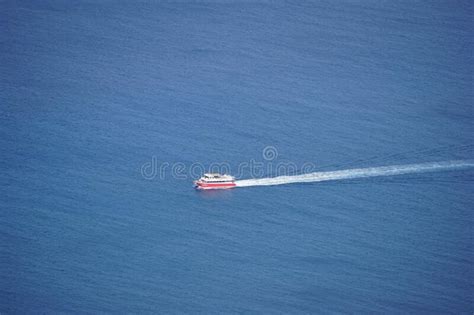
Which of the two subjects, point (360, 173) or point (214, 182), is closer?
point (214, 182)

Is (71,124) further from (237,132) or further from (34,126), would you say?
(237,132)

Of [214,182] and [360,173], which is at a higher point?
[360,173]

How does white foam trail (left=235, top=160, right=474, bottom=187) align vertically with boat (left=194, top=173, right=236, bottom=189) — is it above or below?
above

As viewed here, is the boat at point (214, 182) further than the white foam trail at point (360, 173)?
No

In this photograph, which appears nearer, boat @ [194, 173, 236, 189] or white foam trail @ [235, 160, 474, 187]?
boat @ [194, 173, 236, 189]

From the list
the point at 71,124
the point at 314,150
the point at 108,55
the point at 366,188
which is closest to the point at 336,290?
the point at 366,188
